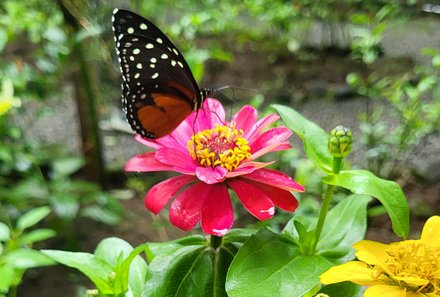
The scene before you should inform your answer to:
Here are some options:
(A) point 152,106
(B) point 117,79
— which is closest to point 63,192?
(A) point 152,106

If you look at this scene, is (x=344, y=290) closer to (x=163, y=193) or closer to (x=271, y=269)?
(x=271, y=269)

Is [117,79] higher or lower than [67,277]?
higher

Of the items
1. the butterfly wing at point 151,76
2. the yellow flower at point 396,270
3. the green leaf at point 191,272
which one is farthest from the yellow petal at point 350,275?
the butterfly wing at point 151,76

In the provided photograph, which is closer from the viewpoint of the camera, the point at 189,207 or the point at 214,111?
the point at 189,207

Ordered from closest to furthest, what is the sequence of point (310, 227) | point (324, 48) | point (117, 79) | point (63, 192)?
point (310, 227), point (63, 192), point (117, 79), point (324, 48)

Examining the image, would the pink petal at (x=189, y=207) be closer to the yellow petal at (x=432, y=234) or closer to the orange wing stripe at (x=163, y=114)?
the orange wing stripe at (x=163, y=114)

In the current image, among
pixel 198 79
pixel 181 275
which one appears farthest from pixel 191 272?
pixel 198 79

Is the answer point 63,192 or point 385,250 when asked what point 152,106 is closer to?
point 385,250
